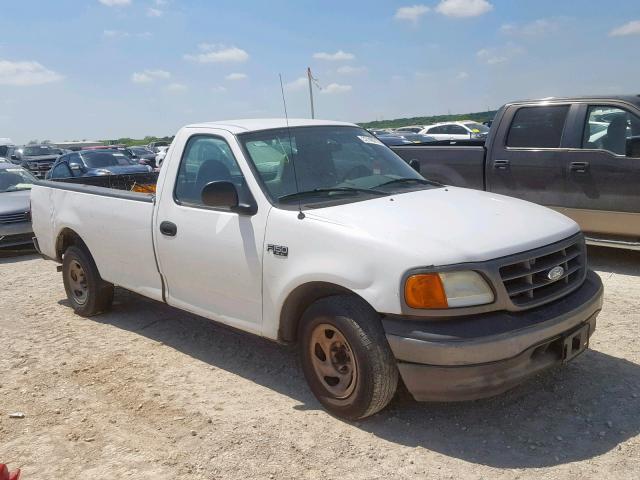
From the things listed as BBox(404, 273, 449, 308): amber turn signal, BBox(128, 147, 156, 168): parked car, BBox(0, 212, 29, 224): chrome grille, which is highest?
BBox(404, 273, 449, 308): amber turn signal

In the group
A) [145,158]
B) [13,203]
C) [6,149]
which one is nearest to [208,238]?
[13,203]

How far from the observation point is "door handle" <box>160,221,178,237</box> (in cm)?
466

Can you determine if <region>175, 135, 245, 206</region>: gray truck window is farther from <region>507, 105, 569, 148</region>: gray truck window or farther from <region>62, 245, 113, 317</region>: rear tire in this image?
<region>507, 105, 569, 148</region>: gray truck window

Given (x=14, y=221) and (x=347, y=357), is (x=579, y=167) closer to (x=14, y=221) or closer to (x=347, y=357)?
(x=347, y=357)

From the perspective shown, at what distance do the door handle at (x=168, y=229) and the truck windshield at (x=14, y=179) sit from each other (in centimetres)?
777

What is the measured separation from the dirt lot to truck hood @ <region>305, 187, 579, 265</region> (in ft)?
3.35

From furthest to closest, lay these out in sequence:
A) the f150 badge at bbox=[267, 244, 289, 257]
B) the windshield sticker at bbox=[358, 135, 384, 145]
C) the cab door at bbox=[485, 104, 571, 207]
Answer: the cab door at bbox=[485, 104, 571, 207], the windshield sticker at bbox=[358, 135, 384, 145], the f150 badge at bbox=[267, 244, 289, 257]

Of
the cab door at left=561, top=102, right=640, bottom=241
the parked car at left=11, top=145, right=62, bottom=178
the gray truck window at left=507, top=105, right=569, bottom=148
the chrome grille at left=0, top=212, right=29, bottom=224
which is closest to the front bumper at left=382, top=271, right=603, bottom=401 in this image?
the cab door at left=561, top=102, right=640, bottom=241

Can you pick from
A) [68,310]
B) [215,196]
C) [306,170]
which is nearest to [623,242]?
[306,170]

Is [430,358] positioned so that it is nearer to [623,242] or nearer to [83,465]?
[83,465]

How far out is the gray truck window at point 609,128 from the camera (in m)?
6.96

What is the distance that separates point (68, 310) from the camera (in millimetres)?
6629

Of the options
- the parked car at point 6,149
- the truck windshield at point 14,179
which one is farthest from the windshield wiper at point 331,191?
the parked car at point 6,149

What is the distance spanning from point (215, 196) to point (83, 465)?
67.5 inches
